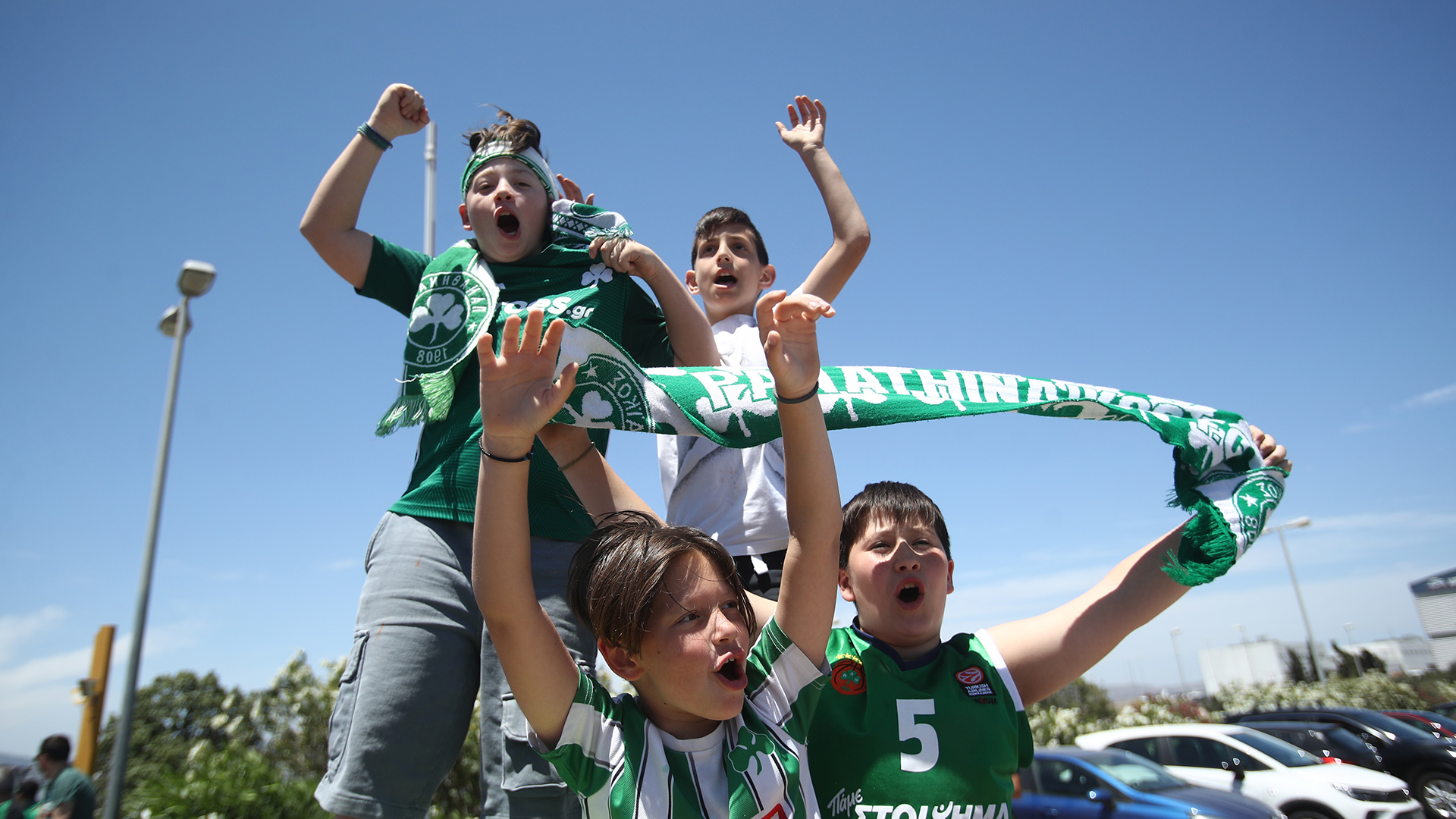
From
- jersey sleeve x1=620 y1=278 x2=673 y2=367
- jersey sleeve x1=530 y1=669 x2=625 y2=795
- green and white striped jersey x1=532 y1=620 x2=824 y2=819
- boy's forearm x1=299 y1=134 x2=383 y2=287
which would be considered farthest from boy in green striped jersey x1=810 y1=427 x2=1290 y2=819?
boy's forearm x1=299 y1=134 x2=383 y2=287

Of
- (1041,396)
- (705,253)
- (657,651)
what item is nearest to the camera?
(657,651)

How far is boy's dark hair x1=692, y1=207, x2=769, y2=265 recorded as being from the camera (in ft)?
9.55

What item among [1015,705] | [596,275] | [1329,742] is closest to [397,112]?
[596,275]

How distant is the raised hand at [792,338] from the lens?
1.48 meters

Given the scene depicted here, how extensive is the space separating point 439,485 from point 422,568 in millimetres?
218

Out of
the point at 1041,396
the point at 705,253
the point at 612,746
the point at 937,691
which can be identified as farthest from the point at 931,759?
the point at 705,253

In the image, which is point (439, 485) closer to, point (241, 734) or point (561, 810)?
point (561, 810)

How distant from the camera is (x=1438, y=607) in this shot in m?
61.5

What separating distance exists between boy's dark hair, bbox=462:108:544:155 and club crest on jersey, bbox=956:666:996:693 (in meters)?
1.91

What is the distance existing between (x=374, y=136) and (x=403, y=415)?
0.88 meters

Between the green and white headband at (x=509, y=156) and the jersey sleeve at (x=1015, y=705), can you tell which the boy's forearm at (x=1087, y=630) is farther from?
the green and white headband at (x=509, y=156)

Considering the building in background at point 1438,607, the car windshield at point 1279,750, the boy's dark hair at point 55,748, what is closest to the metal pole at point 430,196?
the boy's dark hair at point 55,748

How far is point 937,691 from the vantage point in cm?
178

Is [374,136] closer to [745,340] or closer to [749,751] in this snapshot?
[745,340]
